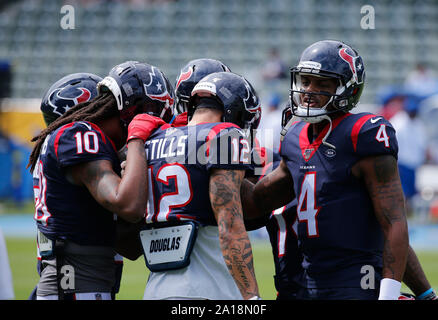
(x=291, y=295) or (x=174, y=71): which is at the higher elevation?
(x=174, y=71)

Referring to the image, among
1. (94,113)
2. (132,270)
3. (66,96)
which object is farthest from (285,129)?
(132,270)

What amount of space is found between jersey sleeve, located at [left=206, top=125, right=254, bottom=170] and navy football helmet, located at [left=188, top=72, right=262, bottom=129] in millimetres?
256

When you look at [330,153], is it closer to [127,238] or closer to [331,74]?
[331,74]

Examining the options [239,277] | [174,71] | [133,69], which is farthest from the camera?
[174,71]

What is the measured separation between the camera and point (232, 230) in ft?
10.6

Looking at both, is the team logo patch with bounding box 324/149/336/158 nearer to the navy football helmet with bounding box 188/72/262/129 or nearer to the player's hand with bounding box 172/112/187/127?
the navy football helmet with bounding box 188/72/262/129

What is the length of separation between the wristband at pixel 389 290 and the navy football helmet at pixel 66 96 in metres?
2.34

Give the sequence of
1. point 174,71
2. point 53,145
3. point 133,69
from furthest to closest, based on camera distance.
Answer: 1. point 174,71
2. point 133,69
3. point 53,145

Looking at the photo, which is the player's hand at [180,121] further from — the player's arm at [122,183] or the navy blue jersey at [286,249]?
the navy blue jersey at [286,249]
